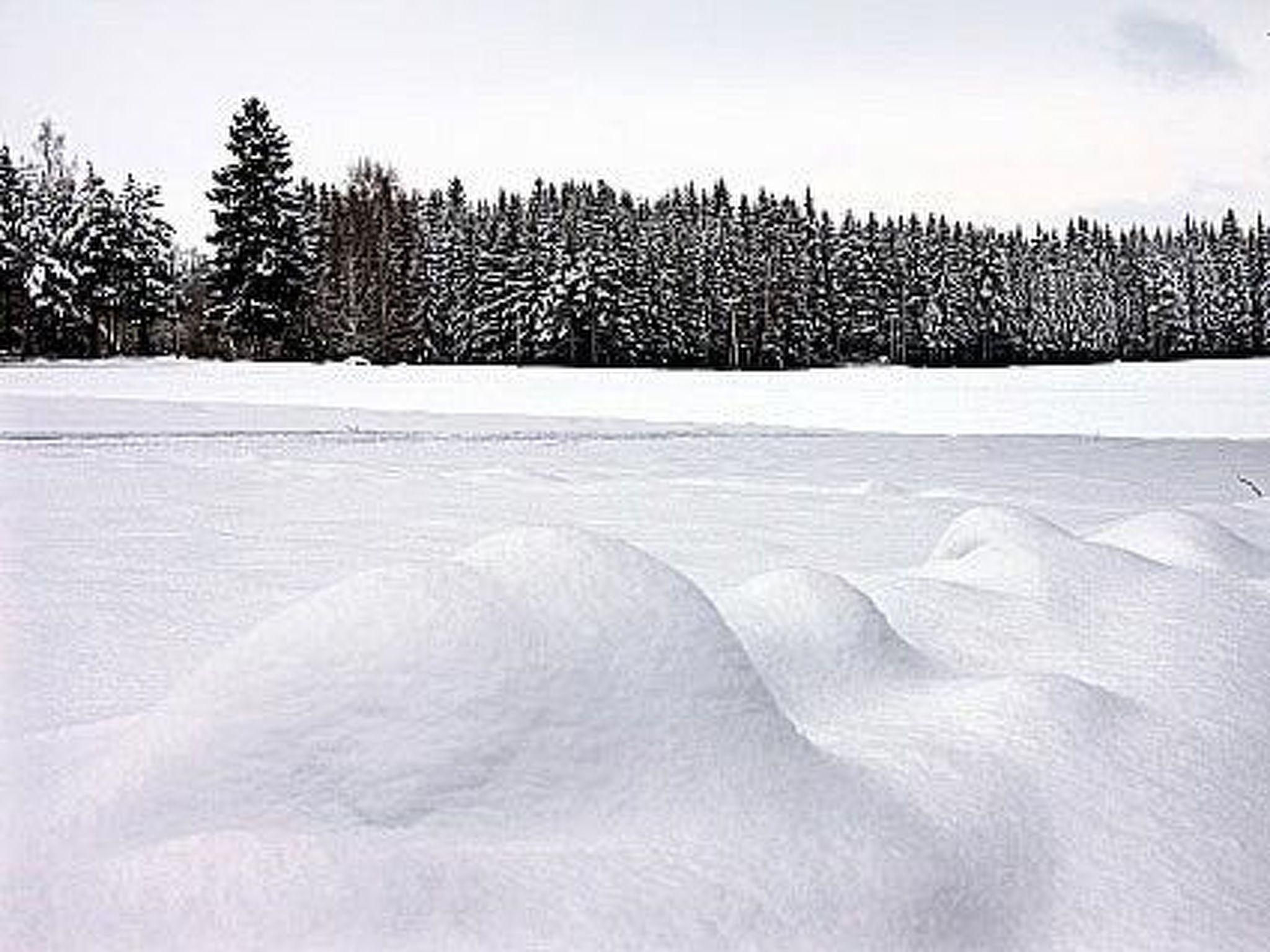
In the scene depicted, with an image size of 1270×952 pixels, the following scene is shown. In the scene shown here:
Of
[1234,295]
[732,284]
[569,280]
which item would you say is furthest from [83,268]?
[1234,295]

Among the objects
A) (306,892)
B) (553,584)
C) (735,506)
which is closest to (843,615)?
(553,584)

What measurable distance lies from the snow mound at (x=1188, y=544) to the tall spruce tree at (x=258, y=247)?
18.7 metres

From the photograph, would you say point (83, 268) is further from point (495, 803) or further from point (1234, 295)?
point (1234, 295)

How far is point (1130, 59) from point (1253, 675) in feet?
12.0

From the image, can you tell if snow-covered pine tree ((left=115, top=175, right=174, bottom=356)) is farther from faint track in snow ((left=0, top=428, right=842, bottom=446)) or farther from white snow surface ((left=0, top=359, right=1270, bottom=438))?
faint track in snow ((left=0, top=428, right=842, bottom=446))

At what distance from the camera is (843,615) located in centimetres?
217

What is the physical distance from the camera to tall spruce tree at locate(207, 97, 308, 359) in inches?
832

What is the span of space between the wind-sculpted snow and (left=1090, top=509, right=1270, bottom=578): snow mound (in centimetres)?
109

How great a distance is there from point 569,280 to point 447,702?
1399 inches

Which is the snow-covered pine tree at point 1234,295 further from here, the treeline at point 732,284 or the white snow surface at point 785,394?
the white snow surface at point 785,394

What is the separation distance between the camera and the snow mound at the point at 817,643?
6.64 ft

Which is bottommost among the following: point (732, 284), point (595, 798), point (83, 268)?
point (595, 798)

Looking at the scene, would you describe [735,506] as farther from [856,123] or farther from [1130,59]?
[1130,59]

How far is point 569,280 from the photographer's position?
36406 mm
